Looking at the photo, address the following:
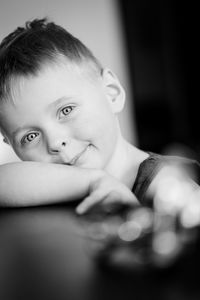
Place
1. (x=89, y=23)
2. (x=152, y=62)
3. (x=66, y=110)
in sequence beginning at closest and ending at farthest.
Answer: (x=66, y=110) < (x=89, y=23) < (x=152, y=62)

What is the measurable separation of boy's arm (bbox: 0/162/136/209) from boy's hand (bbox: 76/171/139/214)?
1.7 inches

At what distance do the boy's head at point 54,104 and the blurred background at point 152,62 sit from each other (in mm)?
500

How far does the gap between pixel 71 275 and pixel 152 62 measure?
4.15 ft

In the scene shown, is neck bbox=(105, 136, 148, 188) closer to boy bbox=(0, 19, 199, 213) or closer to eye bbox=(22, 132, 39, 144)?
boy bbox=(0, 19, 199, 213)

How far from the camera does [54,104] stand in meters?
→ 0.75

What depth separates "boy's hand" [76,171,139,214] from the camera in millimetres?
488

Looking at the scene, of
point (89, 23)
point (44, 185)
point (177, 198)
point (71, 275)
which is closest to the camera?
point (71, 275)

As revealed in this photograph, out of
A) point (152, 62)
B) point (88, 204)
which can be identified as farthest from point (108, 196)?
point (152, 62)

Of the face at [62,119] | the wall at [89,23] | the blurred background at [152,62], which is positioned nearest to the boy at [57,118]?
the face at [62,119]

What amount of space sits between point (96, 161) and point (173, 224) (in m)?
0.48

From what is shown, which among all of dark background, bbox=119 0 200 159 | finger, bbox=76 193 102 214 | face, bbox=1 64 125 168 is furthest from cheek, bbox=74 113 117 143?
dark background, bbox=119 0 200 159

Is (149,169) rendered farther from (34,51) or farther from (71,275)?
(71,275)

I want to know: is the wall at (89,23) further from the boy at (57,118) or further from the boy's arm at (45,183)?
the boy's arm at (45,183)

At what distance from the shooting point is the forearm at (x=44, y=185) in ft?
2.08
